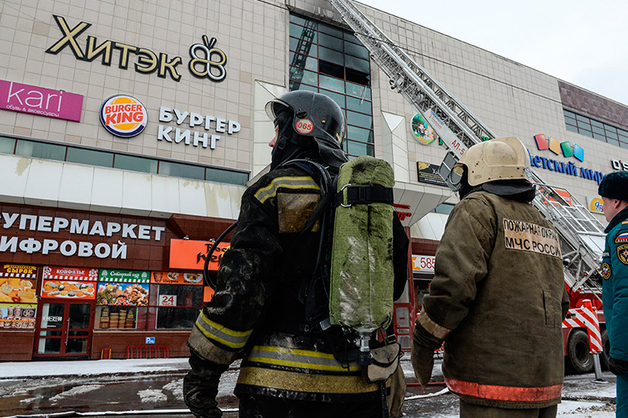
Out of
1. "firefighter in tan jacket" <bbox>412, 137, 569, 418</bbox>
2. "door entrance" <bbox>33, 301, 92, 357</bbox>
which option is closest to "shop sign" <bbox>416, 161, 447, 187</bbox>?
"door entrance" <bbox>33, 301, 92, 357</bbox>

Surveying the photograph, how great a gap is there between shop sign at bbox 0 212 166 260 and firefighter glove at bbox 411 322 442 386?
14662 mm

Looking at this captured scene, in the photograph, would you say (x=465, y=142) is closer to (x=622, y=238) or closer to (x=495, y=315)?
(x=622, y=238)

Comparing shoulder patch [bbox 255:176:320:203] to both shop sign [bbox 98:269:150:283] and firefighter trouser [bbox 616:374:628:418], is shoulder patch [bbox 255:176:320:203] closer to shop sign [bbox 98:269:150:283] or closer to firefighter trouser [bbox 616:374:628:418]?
firefighter trouser [bbox 616:374:628:418]

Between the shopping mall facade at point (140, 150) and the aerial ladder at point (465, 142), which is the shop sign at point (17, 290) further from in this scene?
the aerial ladder at point (465, 142)

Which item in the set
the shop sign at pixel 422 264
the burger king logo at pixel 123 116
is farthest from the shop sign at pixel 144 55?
the shop sign at pixel 422 264

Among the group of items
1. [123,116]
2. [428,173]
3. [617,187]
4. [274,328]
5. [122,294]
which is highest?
[123,116]

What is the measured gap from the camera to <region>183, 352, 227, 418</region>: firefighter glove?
1.71m

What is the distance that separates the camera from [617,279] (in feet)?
9.39

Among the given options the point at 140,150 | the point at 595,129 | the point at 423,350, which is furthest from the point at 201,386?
the point at 595,129

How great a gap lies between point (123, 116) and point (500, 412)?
55.4 ft

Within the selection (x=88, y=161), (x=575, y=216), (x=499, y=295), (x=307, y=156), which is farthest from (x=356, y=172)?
(x=88, y=161)

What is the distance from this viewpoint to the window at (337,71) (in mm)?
20797

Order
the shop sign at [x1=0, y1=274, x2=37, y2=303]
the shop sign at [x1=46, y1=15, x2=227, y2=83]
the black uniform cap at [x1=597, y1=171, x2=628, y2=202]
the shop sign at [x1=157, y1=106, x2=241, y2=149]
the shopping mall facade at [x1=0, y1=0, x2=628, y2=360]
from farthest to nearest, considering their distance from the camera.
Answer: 1. the shop sign at [x1=157, y1=106, x2=241, y2=149]
2. the shop sign at [x1=46, y1=15, x2=227, y2=83]
3. the shopping mall facade at [x1=0, y1=0, x2=628, y2=360]
4. the shop sign at [x1=0, y1=274, x2=37, y2=303]
5. the black uniform cap at [x1=597, y1=171, x2=628, y2=202]

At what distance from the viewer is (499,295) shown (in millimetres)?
2098
